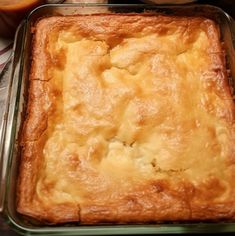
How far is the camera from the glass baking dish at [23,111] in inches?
44.6

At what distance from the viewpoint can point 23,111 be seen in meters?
1.37

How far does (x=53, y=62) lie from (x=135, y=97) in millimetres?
342

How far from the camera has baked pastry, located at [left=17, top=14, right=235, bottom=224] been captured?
1213mm

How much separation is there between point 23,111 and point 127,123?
370mm

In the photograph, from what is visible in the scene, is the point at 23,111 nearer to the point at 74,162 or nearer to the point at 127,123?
the point at 74,162

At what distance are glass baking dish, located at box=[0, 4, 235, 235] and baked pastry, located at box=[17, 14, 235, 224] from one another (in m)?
0.03

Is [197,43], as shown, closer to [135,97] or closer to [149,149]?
[135,97]

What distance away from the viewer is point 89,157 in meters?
1.31

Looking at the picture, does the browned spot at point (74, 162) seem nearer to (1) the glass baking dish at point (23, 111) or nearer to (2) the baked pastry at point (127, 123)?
(2) the baked pastry at point (127, 123)

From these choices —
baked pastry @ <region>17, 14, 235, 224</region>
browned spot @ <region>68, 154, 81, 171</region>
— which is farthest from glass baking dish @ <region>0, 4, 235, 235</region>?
browned spot @ <region>68, 154, 81, 171</region>

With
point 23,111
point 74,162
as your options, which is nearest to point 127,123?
point 74,162

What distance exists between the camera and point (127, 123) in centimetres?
138

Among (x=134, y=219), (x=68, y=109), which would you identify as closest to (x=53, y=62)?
(x=68, y=109)

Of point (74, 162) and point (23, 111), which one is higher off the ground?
point (23, 111)
